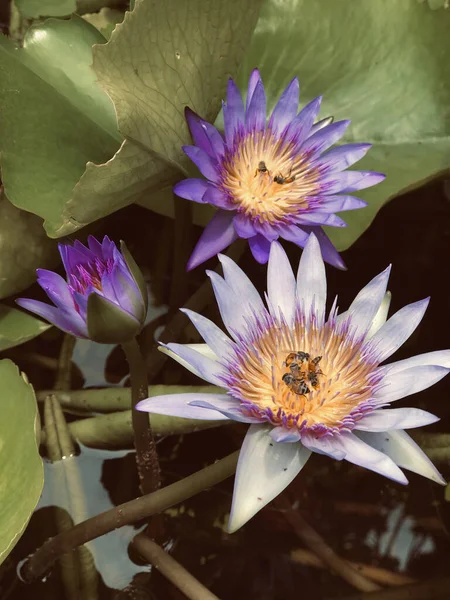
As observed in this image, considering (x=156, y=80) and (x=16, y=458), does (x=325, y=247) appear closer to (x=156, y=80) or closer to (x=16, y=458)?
(x=156, y=80)

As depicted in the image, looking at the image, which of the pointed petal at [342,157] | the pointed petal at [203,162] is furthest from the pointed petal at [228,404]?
the pointed petal at [342,157]

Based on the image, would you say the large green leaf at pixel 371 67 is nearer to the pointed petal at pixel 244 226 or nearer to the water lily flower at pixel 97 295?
the pointed petal at pixel 244 226

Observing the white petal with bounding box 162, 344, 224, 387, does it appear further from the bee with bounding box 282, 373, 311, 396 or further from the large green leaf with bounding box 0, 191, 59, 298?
the large green leaf with bounding box 0, 191, 59, 298

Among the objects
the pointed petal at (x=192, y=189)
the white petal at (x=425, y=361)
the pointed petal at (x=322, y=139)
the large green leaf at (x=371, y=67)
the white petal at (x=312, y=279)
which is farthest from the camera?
the large green leaf at (x=371, y=67)

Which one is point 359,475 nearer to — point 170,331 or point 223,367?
point 170,331

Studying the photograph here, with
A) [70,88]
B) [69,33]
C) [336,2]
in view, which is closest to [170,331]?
[70,88]

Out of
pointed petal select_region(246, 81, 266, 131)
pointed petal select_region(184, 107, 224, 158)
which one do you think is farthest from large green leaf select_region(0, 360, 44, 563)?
pointed petal select_region(246, 81, 266, 131)
